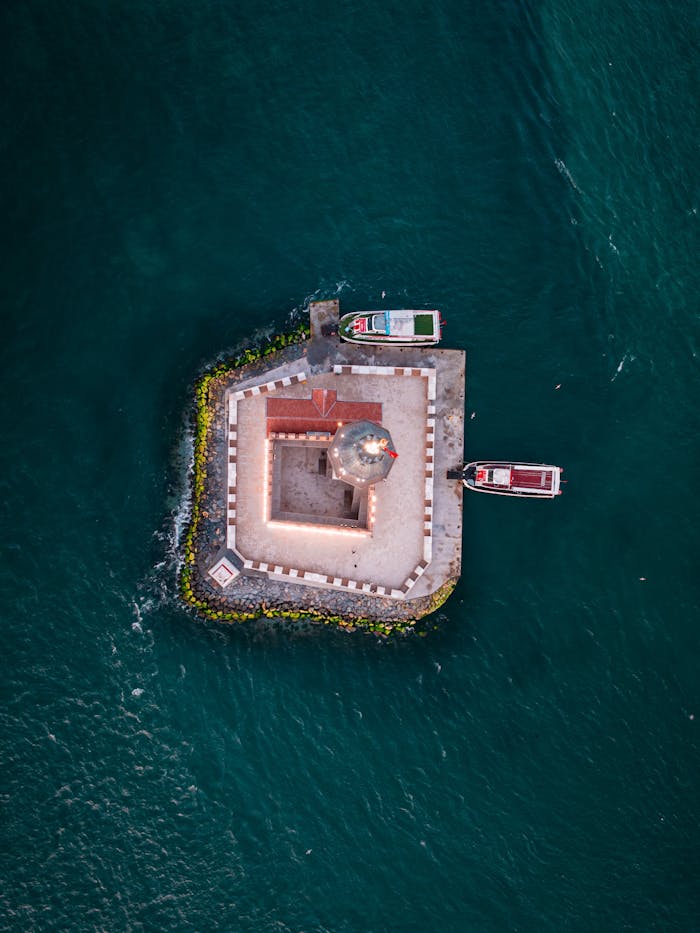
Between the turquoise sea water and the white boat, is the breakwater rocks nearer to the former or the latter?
the turquoise sea water

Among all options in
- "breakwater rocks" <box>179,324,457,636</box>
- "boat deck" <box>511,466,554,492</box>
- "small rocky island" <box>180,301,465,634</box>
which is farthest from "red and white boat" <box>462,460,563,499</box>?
"breakwater rocks" <box>179,324,457,636</box>

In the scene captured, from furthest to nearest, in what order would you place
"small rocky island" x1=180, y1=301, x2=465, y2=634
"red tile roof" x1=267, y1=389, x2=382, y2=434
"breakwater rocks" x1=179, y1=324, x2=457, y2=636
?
1. "breakwater rocks" x1=179, y1=324, x2=457, y2=636
2. "small rocky island" x1=180, y1=301, x2=465, y2=634
3. "red tile roof" x1=267, y1=389, x2=382, y2=434

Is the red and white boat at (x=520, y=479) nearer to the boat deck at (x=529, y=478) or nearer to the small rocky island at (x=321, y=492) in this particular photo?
the boat deck at (x=529, y=478)

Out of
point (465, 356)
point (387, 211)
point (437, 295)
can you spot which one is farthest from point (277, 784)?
point (387, 211)

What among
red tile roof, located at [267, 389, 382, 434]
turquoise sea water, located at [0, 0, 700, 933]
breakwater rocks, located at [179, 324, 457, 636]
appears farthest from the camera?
breakwater rocks, located at [179, 324, 457, 636]

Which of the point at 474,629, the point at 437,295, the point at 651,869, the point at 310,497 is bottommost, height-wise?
the point at 651,869

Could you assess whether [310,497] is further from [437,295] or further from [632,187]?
[632,187]
